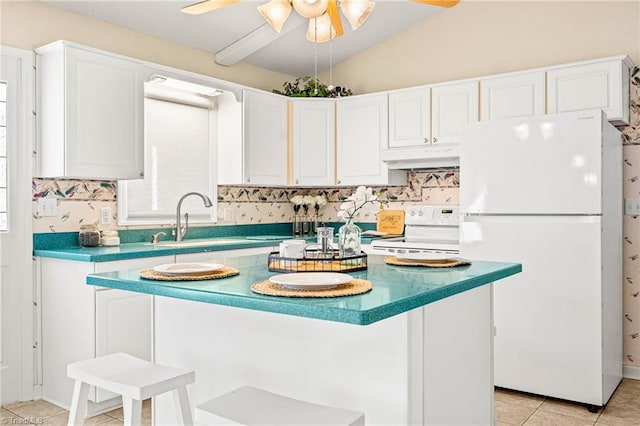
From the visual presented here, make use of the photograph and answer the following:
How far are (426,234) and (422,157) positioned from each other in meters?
0.58

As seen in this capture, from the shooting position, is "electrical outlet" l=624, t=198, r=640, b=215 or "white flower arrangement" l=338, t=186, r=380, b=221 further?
"electrical outlet" l=624, t=198, r=640, b=215

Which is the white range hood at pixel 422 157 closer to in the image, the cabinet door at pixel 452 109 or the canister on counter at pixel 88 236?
the cabinet door at pixel 452 109

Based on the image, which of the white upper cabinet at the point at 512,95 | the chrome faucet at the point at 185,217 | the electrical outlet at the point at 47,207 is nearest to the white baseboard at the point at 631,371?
the white upper cabinet at the point at 512,95

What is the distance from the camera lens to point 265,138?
446 cm

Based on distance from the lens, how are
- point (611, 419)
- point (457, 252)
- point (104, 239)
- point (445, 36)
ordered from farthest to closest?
point (445, 36) < point (457, 252) < point (104, 239) < point (611, 419)

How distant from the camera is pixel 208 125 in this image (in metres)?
4.46

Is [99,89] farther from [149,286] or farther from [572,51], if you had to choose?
[572,51]

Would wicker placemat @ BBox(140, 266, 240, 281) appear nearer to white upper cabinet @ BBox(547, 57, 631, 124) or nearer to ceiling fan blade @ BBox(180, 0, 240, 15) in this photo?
ceiling fan blade @ BBox(180, 0, 240, 15)

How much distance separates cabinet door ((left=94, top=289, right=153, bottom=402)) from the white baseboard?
3.09m

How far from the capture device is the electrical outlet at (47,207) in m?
3.35

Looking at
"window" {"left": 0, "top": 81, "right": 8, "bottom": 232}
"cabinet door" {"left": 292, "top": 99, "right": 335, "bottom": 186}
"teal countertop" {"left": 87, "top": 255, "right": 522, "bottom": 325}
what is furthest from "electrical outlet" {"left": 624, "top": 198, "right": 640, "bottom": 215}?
"window" {"left": 0, "top": 81, "right": 8, "bottom": 232}

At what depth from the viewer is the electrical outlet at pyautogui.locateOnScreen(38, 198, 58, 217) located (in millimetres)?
3352

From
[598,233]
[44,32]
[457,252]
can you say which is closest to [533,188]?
[598,233]

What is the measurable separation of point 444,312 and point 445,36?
315cm
